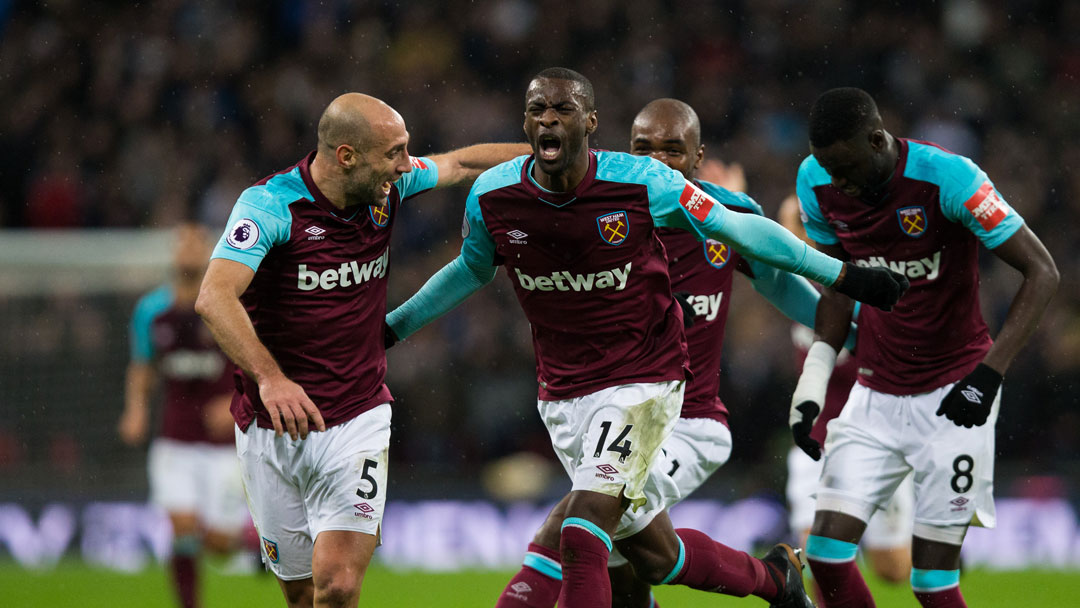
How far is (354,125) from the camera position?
17.5ft

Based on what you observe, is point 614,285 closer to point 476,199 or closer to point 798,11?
point 476,199

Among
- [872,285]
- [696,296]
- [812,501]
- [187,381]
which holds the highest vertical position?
[872,285]

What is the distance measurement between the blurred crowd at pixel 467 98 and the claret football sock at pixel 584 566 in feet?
26.3

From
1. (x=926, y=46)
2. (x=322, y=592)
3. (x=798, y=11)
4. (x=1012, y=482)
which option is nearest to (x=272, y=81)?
(x=798, y=11)

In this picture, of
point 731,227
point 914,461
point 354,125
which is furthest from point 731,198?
point 354,125

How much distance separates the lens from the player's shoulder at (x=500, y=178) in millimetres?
5203

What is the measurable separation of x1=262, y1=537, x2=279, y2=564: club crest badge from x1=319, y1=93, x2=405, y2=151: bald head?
1.67 m

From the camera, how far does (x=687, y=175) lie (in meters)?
6.27

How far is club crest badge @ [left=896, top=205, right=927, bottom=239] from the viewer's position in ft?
18.4

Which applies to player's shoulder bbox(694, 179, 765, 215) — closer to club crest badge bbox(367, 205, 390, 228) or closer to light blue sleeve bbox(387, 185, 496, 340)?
light blue sleeve bbox(387, 185, 496, 340)

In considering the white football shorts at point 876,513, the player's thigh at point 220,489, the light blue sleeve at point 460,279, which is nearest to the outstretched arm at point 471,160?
the light blue sleeve at point 460,279

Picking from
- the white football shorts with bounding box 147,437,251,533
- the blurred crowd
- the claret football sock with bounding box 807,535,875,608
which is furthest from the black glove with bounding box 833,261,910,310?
the blurred crowd

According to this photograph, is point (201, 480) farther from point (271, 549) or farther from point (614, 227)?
point (614, 227)

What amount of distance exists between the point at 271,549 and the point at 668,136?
2.58 meters
